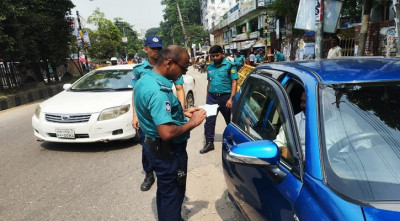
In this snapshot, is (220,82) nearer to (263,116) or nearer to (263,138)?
(263,116)

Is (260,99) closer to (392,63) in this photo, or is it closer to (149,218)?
(392,63)

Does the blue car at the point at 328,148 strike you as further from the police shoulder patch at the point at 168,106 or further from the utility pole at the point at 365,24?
the utility pole at the point at 365,24

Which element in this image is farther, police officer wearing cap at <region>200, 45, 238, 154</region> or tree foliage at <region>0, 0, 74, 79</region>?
tree foliage at <region>0, 0, 74, 79</region>

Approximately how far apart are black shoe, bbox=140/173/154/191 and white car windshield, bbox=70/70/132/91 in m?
2.27

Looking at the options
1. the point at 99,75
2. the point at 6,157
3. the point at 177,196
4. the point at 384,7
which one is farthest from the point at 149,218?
the point at 384,7

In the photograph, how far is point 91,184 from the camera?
3883mm

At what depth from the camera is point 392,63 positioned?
6.93 ft

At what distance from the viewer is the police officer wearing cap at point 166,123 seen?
1.94 meters

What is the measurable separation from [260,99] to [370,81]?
86cm

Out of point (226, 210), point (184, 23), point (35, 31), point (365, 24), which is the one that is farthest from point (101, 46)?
point (184, 23)

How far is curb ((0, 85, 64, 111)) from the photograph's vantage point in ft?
37.4

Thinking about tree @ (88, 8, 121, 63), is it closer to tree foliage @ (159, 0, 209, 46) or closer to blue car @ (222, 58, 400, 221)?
tree foliage @ (159, 0, 209, 46)

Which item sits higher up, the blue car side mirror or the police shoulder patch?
the police shoulder patch

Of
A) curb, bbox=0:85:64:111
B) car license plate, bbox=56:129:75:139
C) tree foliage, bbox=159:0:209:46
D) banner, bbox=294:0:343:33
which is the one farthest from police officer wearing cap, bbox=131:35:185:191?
tree foliage, bbox=159:0:209:46
